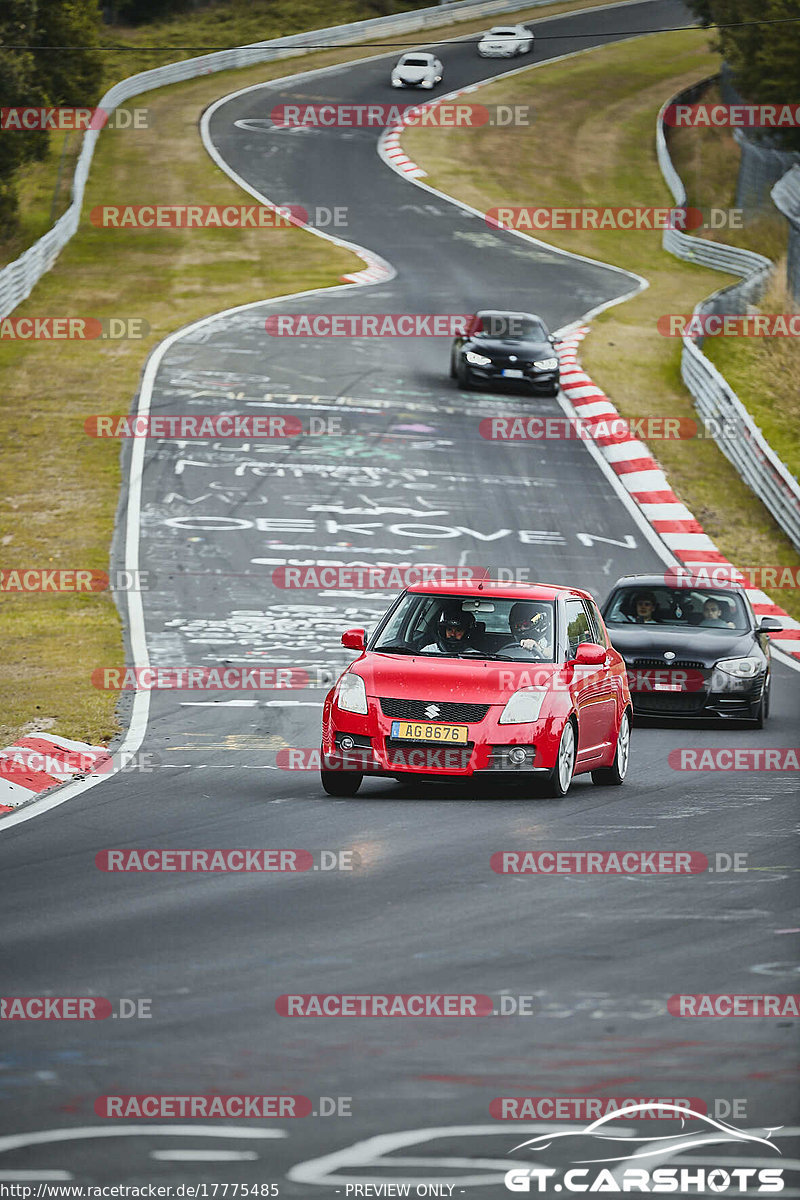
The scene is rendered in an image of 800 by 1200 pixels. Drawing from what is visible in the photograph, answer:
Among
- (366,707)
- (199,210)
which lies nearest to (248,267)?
(199,210)

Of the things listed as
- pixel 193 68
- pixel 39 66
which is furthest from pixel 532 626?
pixel 193 68

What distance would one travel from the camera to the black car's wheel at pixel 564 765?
12.0 meters

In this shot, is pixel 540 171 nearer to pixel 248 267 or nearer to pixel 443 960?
pixel 248 267

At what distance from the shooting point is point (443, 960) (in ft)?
25.0

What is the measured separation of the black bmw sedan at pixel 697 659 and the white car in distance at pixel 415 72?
186 ft

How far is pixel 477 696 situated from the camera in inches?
466

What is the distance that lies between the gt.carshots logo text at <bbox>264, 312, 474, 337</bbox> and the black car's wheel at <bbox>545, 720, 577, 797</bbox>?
2681 cm

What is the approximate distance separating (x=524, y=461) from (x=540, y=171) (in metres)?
35.7

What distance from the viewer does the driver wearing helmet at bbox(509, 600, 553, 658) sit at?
1266cm
